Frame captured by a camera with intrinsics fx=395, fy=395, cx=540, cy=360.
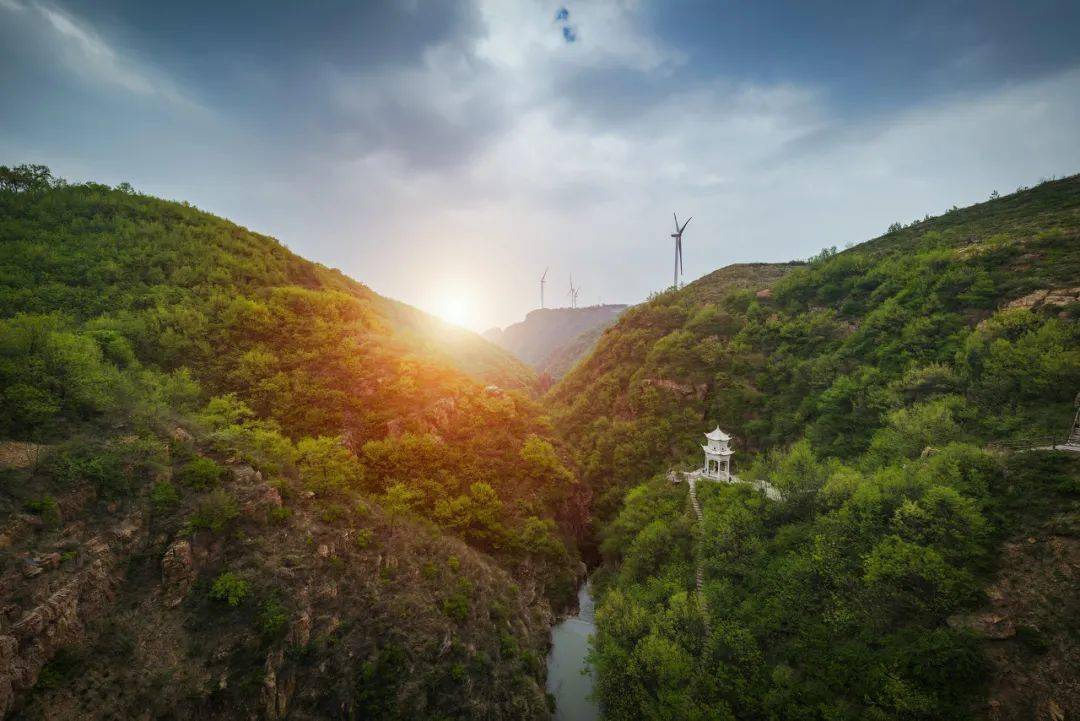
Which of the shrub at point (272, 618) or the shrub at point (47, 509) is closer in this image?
the shrub at point (47, 509)

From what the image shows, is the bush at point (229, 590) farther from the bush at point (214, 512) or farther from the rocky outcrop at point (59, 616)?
the rocky outcrop at point (59, 616)

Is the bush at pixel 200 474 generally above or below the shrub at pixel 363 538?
above

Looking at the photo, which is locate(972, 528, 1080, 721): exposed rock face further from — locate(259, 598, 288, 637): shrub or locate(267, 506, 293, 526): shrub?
locate(267, 506, 293, 526): shrub

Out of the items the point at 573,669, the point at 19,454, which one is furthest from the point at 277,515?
the point at 573,669

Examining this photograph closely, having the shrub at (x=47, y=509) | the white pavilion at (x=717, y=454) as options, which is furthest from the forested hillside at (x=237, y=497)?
the white pavilion at (x=717, y=454)

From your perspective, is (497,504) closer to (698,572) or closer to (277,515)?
(698,572)

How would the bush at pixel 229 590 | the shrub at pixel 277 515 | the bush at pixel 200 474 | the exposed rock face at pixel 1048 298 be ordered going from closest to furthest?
1. the bush at pixel 229 590
2. the bush at pixel 200 474
3. the shrub at pixel 277 515
4. the exposed rock face at pixel 1048 298

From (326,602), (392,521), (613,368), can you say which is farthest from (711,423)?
(326,602)

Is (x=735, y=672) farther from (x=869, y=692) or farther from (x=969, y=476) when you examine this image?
(x=969, y=476)
